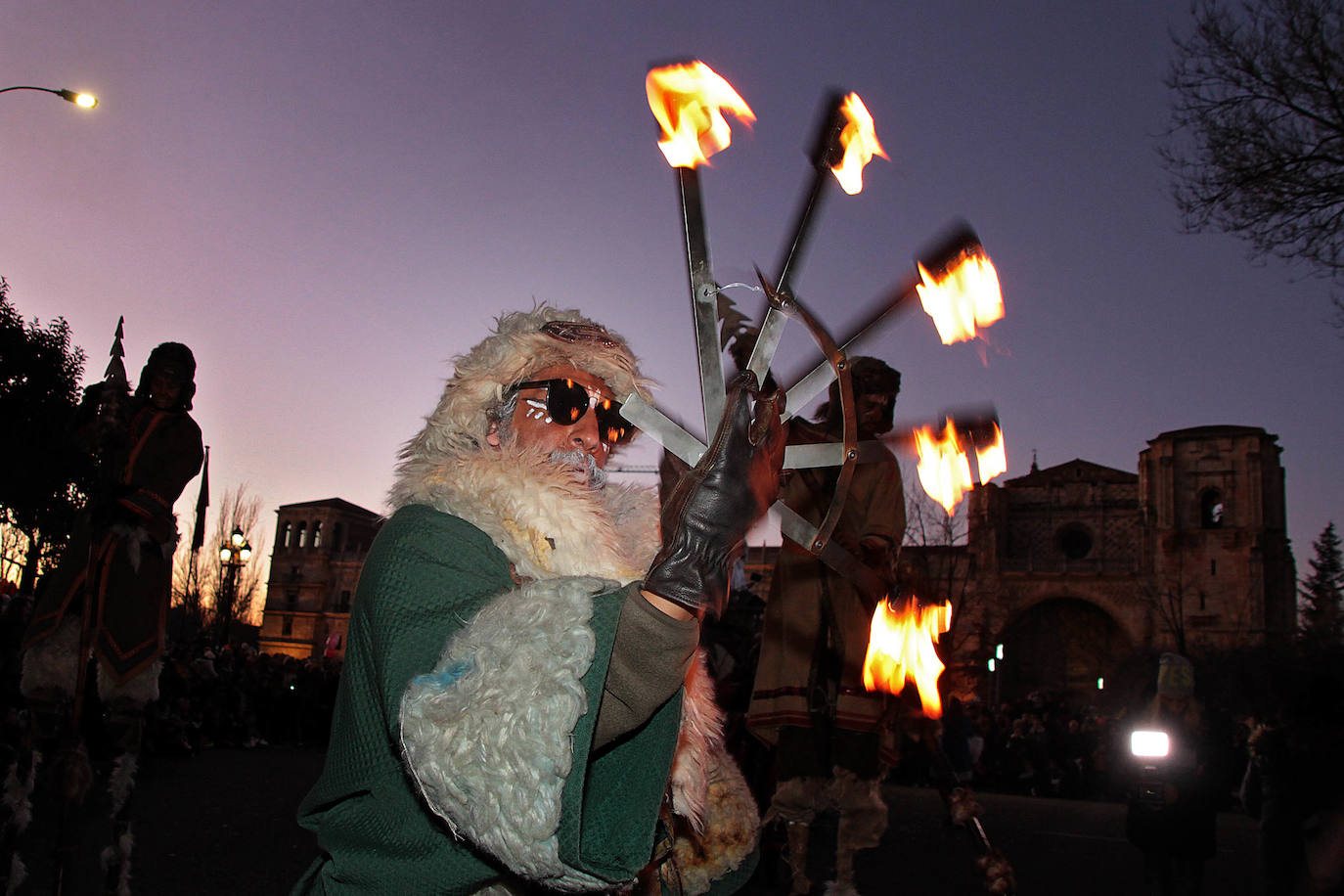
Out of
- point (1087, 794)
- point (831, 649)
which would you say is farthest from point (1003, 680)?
point (831, 649)

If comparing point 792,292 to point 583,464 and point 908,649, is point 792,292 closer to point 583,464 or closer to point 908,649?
point 583,464

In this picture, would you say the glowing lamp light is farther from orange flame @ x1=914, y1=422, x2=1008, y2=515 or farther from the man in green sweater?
the man in green sweater

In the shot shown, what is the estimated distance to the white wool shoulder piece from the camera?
163 cm

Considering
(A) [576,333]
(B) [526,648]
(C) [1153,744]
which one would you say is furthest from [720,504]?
(C) [1153,744]

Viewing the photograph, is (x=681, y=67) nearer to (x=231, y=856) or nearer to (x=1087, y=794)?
(x=231, y=856)

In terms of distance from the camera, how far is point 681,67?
7.91 ft

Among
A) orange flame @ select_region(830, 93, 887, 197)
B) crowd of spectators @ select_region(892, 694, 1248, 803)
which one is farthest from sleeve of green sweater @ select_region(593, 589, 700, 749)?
crowd of spectators @ select_region(892, 694, 1248, 803)

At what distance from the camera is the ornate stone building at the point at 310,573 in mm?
84812

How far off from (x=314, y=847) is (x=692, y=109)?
17.9 ft

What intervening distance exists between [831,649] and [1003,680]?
63695 mm

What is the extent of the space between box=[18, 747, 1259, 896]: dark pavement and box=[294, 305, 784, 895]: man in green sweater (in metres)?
3.50

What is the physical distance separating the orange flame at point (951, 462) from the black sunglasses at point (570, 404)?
1.11 m

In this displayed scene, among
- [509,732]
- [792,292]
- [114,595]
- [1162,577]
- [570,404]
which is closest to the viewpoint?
[509,732]

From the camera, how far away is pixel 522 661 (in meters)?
1.70
